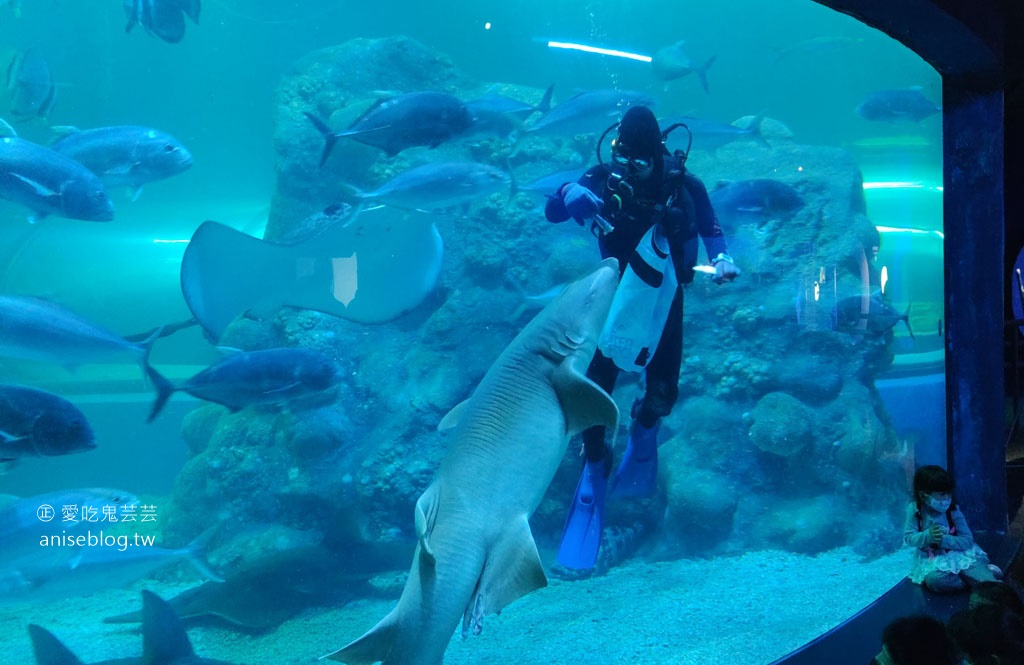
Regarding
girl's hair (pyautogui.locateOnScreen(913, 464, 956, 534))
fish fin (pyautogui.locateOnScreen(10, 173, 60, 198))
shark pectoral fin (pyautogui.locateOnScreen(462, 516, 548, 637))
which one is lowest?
girl's hair (pyautogui.locateOnScreen(913, 464, 956, 534))

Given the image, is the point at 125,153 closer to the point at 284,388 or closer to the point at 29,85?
the point at 29,85

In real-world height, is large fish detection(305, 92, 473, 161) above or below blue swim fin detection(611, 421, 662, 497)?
above

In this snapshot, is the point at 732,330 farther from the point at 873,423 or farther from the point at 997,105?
the point at 997,105

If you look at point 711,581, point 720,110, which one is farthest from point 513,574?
point 720,110

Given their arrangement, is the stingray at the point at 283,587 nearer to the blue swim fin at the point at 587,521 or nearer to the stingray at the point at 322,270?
the stingray at the point at 322,270

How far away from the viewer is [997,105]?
3.20 m

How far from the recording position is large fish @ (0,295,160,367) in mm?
3338

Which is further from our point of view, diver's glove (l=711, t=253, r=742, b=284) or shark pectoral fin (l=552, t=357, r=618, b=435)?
diver's glove (l=711, t=253, r=742, b=284)

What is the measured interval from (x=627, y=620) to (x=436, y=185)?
3160 mm

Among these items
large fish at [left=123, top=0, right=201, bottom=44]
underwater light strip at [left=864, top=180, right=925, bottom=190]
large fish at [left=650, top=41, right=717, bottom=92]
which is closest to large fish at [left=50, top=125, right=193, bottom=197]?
large fish at [left=123, top=0, right=201, bottom=44]

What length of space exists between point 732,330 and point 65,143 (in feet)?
18.6

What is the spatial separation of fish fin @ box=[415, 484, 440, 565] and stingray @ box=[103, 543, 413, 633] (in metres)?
2.91

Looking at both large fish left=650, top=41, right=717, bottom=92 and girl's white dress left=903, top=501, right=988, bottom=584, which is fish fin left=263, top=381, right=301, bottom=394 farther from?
large fish left=650, top=41, right=717, bottom=92

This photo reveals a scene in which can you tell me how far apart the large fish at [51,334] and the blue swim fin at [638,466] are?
300 centimetres
